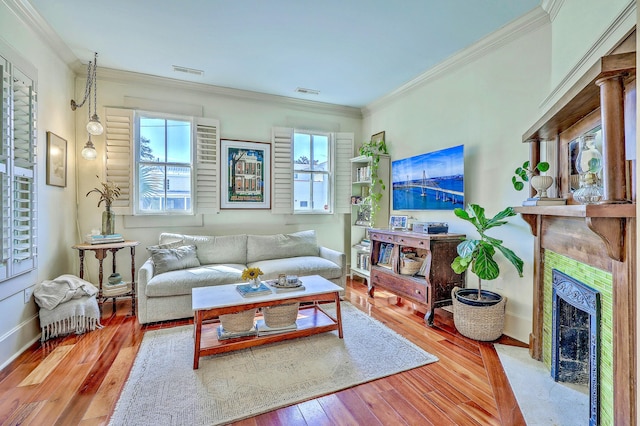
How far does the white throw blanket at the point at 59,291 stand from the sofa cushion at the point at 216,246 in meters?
0.90

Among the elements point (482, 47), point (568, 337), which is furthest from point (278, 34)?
point (568, 337)

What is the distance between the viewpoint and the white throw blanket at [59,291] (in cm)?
253

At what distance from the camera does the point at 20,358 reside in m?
2.23

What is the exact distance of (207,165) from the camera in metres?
3.99

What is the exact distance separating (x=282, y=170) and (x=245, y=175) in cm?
54

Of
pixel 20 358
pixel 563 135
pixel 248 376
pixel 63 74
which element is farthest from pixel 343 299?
pixel 63 74

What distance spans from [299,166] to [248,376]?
3146 mm

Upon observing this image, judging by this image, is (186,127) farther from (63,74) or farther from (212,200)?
(63,74)

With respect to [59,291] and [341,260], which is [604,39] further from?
[59,291]

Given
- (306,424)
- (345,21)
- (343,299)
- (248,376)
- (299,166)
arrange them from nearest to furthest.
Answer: (306,424), (248,376), (345,21), (343,299), (299,166)

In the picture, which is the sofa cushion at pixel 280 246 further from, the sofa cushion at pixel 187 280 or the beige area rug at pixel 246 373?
the beige area rug at pixel 246 373

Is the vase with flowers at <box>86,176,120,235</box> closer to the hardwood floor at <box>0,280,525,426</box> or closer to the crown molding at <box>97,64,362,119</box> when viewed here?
the hardwood floor at <box>0,280,525,426</box>

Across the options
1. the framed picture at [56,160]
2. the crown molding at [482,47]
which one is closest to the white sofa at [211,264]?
the framed picture at [56,160]

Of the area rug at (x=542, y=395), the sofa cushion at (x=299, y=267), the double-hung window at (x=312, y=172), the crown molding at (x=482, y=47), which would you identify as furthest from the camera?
the double-hung window at (x=312, y=172)
